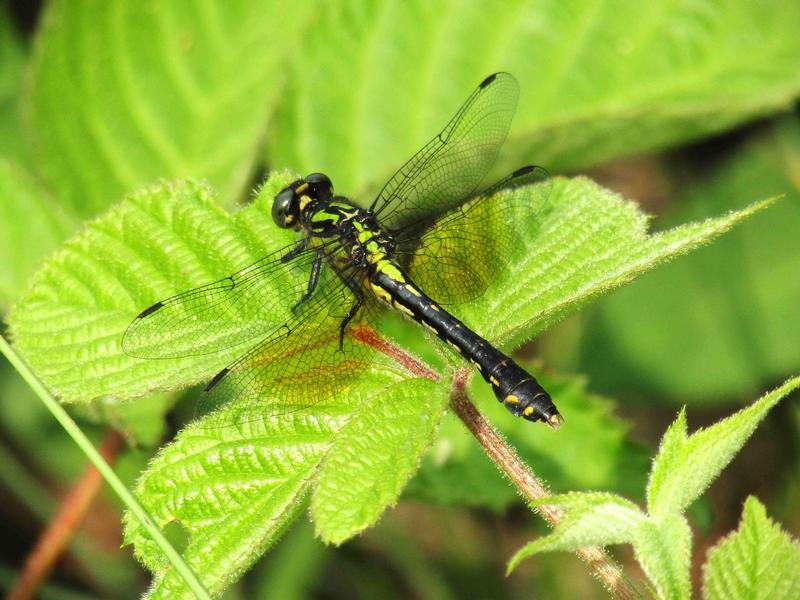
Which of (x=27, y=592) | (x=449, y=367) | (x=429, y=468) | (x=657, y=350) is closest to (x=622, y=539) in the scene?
(x=449, y=367)

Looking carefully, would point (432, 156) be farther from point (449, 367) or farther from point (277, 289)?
point (449, 367)

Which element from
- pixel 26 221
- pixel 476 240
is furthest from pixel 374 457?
pixel 26 221

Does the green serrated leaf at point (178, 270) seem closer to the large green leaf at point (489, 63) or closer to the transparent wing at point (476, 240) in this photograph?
the transparent wing at point (476, 240)

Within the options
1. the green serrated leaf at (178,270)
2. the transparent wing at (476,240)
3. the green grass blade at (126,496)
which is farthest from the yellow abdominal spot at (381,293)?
the green grass blade at (126,496)

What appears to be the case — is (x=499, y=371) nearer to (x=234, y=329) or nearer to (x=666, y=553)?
(x=234, y=329)

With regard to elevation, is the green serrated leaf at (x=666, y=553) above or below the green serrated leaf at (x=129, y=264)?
below

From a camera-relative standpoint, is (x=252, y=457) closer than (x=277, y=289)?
Yes
